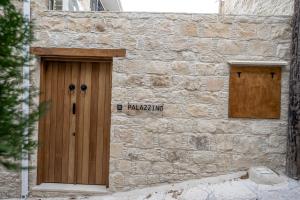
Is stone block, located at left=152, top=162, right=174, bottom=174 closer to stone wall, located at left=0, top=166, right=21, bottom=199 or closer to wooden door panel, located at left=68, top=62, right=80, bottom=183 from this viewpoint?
wooden door panel, located at left=68, top=62, right=80, bottom=183

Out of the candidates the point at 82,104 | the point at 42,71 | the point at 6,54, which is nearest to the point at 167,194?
the point at 82,104

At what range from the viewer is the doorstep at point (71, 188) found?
474 cm

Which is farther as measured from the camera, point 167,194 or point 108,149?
point 108,149

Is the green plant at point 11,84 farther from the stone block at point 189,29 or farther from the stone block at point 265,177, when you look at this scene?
the stone block at point 265,177

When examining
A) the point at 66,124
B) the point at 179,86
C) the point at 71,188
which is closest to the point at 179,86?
the point at 179,86

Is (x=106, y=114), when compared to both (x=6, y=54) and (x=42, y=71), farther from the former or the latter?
(x=6, y=54)

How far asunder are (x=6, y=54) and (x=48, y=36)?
9.30ft

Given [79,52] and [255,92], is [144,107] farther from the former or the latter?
[255,92]

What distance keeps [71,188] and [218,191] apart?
214 cm

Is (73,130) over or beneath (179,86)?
beneath

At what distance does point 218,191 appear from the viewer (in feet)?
13.6

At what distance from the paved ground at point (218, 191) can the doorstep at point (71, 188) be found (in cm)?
14

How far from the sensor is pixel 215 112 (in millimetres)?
4566

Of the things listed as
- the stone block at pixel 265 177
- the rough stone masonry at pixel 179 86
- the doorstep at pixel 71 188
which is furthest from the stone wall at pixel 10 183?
the stone block at pixel 265 177
